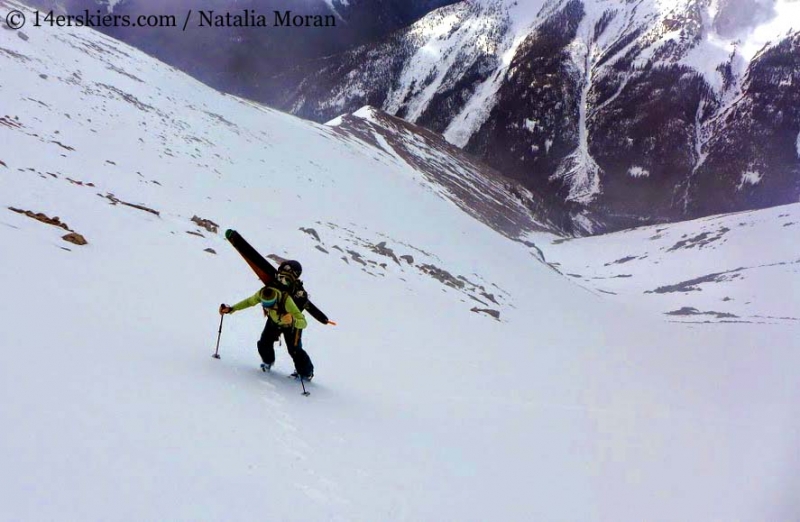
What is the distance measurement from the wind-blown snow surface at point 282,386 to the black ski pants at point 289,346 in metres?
0.28

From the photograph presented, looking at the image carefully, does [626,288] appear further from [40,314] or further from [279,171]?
[40,314]

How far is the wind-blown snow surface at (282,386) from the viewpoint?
3.03 metres

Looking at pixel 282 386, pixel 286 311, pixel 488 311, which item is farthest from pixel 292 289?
pixel 488 311

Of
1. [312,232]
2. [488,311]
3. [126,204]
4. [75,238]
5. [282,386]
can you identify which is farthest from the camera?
[488,311]

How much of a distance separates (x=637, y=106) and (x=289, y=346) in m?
180

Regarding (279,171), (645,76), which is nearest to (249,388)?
(279,171)

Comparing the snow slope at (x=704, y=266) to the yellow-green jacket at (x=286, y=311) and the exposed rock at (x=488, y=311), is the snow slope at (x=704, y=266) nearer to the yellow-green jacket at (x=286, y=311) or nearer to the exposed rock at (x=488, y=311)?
the exposed rock at (x=488, y=311)

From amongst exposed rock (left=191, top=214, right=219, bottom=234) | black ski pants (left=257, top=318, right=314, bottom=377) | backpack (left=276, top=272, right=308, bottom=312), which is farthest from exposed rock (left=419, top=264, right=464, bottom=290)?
backpack (left=276, top=272, right=308, bottom=312)

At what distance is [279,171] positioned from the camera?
94.8 feet

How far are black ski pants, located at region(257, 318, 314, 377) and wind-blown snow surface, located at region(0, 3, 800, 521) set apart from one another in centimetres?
28

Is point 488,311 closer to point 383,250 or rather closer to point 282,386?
point 383,250

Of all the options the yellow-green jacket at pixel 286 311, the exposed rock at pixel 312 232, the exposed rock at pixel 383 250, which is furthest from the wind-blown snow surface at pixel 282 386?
the exposed rock at pixel 312 232

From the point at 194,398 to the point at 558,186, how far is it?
15556cm

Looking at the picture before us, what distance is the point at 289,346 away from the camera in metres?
5.74
